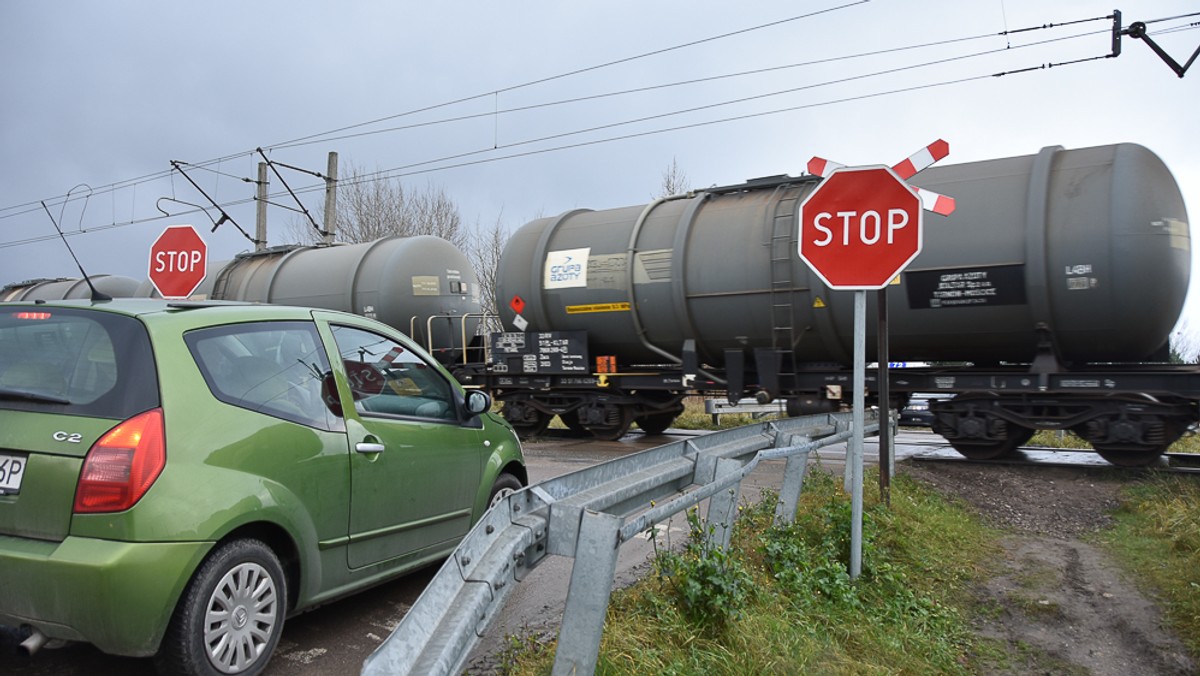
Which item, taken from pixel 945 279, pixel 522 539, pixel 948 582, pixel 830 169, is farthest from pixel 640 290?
pixel 522 539

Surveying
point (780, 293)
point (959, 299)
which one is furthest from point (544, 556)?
point (780, 293)

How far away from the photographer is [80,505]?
9.55 feet

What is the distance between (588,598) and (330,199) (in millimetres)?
21945

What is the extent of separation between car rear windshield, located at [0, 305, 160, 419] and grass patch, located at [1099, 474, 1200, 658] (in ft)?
17.7

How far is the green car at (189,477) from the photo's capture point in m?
2.88

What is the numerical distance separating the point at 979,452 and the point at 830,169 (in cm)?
637

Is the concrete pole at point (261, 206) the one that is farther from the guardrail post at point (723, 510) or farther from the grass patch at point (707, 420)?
the guardrail post at point (723, 510)

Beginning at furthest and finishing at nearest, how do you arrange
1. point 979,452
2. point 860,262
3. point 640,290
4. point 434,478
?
point 640,290 → point 979,452 → point 860,262 → point 434,478

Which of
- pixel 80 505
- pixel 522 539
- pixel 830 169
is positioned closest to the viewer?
pixel 522 539

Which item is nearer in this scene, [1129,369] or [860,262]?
[860,262]

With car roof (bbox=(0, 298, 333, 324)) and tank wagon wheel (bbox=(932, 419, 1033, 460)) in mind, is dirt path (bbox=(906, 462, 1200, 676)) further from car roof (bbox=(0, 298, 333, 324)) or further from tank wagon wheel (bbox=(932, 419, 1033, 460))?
car roof (bbox=(0, 298, 333, 324))

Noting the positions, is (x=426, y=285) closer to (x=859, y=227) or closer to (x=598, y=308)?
(x=598, y=308)

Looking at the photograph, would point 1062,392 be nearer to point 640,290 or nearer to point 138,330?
point 640,290

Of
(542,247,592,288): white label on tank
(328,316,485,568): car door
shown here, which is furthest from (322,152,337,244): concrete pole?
(328,316,485,568): car door
